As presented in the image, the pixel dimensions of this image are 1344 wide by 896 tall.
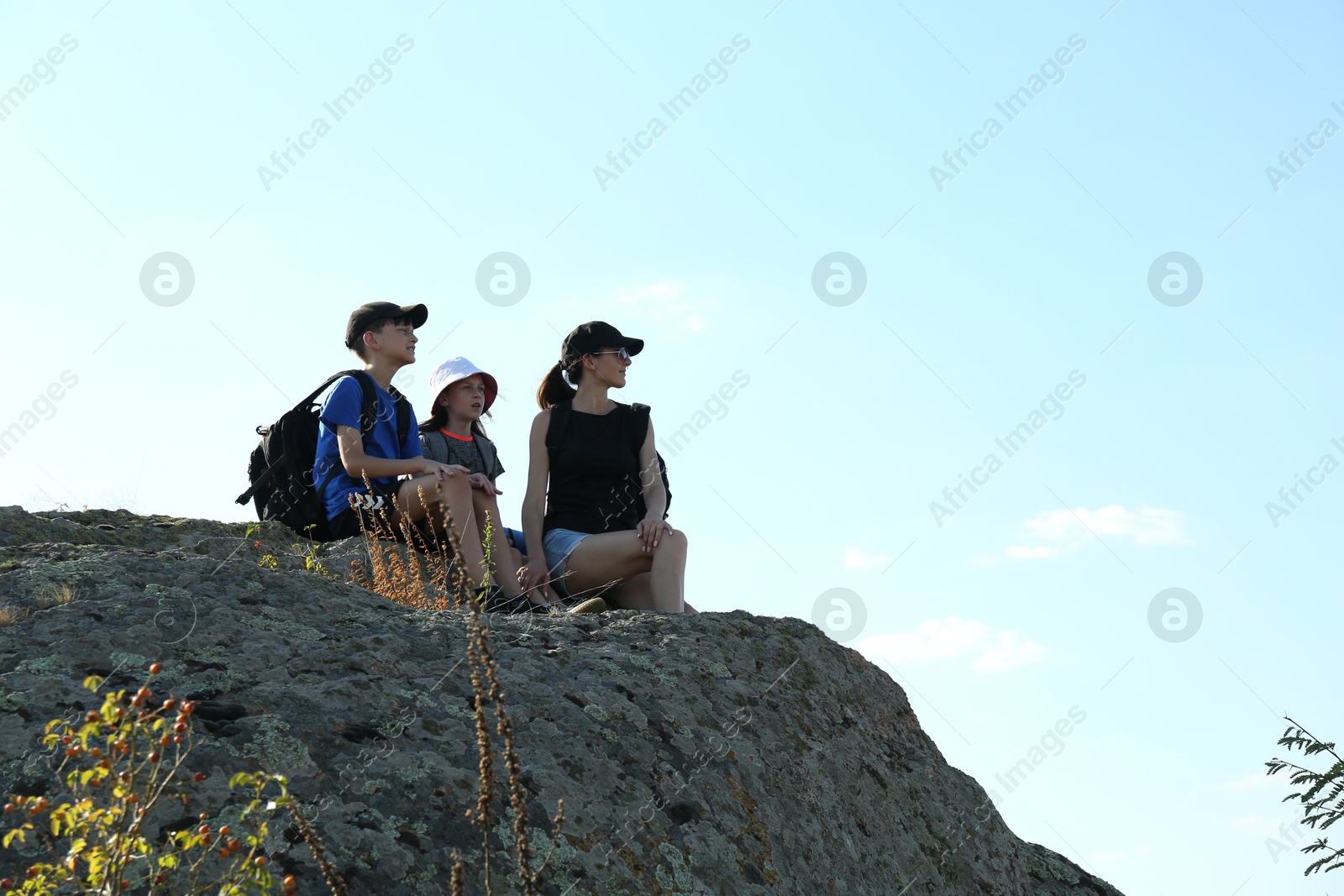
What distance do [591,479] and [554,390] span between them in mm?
721

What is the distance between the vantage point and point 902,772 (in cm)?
469

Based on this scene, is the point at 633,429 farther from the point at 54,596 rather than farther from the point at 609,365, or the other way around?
the point at 54,596

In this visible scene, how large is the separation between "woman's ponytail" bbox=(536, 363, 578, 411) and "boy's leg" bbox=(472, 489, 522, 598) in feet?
3.20

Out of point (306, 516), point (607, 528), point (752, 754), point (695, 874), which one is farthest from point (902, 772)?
point (306, 516)

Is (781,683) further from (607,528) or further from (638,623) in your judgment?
(607,528)

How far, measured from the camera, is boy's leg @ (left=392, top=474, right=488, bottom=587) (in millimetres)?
6249

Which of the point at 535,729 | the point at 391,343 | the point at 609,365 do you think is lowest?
the point at 535,729

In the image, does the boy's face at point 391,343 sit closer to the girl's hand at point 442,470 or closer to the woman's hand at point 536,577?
the girl's hand at point 442,470

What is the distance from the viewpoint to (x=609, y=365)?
282 inches

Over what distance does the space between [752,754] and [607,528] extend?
2953mm

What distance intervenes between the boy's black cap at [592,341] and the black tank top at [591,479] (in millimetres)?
386

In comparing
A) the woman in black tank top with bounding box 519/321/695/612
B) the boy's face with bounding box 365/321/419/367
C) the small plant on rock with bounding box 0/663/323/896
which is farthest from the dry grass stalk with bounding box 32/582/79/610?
the boy's face with bounding box 365/321/419/367

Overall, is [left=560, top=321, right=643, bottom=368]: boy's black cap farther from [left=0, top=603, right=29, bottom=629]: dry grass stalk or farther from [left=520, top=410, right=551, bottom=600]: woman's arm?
[left=0, top=603, right=29, bottom=629]: dry grass stalk

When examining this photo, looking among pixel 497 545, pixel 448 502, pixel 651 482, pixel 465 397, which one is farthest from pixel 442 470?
pixel 465 397
